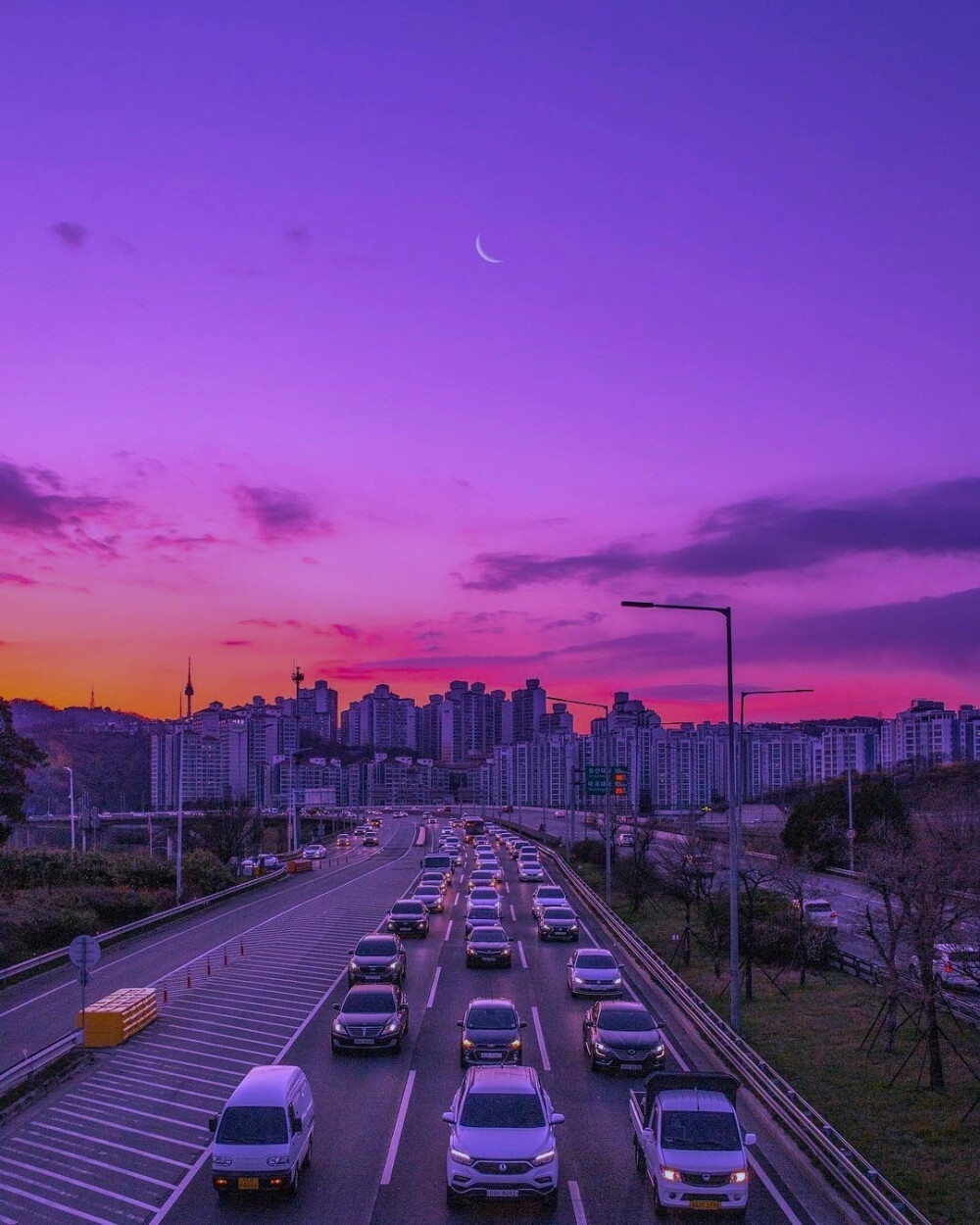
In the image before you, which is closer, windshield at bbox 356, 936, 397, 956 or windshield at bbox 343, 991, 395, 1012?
windshield at bbox 343, 991, 395, 1012

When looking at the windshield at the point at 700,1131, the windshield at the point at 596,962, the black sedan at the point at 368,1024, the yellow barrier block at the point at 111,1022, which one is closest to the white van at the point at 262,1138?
the windshield at the point at 700,1131

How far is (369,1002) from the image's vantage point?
23.1 m

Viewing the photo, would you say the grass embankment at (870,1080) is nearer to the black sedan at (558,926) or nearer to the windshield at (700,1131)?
the windshield at (700,1131)

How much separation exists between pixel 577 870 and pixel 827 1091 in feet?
167

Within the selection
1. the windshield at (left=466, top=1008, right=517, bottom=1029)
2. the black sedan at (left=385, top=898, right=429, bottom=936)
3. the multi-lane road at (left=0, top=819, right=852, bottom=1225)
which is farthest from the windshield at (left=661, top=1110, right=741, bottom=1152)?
the black sedan at (left=385, top=898, right=429, bottom=936)

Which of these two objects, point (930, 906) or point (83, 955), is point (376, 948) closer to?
point (83, 955)

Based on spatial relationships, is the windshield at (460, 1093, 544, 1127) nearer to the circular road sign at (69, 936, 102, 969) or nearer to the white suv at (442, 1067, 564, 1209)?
the white suv at (442, 1067, 564, 1209)

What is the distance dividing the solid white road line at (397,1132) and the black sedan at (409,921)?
19.7 m

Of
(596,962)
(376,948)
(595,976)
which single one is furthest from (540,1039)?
(376,948)

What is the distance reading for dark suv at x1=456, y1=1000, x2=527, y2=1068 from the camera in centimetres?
2094

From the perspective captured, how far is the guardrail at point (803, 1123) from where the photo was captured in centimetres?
1298

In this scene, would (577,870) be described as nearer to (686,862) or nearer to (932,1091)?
(686,862)

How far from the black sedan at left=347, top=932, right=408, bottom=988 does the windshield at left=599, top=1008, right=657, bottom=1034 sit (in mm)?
9251

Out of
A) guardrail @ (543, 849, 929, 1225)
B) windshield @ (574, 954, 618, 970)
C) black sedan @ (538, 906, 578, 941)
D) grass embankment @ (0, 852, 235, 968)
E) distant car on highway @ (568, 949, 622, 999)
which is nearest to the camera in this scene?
guardrail @ (543, 849, 929, 1225)
